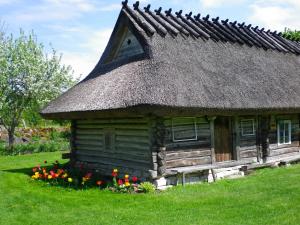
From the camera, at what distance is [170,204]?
9789mm

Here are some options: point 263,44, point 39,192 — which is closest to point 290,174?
point 263,44

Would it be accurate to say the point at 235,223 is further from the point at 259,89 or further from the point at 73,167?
the point at 73,167

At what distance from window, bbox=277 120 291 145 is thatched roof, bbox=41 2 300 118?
1.54 metres

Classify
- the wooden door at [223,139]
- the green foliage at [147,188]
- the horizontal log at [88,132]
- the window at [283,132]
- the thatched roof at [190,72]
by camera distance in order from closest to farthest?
1. the green foliage at [147,188]
2. the thatched roof at [190,72]
3. the wooden door at [223,139]
4. the horizontal log at [88,132]
5. the window at [283,132]

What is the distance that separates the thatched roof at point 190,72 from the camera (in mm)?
11609

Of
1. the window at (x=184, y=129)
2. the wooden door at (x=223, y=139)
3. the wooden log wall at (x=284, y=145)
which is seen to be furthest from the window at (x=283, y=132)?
the window at (x=184, y=129)

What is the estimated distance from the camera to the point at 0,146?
86.2 feet

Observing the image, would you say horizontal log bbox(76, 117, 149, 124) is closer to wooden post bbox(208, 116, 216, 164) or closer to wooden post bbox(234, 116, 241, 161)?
wooden post bbox(208, 116, 216, 164)

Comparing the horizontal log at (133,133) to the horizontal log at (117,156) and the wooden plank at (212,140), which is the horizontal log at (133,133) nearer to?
the horizontal log at (117,156)

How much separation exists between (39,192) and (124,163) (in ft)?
9.53

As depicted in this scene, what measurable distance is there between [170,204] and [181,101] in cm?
284

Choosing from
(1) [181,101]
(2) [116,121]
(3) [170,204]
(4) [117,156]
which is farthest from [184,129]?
(3) [170,204]

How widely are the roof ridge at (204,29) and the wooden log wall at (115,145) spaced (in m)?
3.35

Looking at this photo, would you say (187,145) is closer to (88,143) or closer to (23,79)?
(88,143)
